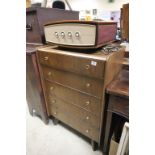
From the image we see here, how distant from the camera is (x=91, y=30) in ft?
2.67

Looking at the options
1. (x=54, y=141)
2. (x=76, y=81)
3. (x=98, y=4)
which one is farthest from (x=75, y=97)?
(x=98, y=4)

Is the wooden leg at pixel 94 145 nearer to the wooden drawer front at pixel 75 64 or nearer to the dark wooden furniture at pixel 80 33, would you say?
the wooden drawer front at pixel 75 64

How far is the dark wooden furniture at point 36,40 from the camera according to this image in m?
1.16

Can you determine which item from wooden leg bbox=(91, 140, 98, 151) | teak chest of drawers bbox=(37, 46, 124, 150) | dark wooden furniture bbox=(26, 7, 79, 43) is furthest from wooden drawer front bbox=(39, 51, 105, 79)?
wooden leg bbox=(91, 140, 98, 151)

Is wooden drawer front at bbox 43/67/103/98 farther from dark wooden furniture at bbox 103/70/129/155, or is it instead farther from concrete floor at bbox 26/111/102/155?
concrete floor at bbox 26/111/102/155

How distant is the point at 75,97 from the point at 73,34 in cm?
47

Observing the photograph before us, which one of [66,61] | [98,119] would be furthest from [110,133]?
[66,61]

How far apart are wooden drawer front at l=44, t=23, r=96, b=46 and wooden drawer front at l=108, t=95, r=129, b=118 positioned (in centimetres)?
37

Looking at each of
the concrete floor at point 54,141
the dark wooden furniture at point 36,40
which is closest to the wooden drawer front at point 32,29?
the dark wooden furniture at point 36,40

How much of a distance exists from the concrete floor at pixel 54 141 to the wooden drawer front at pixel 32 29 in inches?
36.8

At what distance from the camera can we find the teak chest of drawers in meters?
0.82
